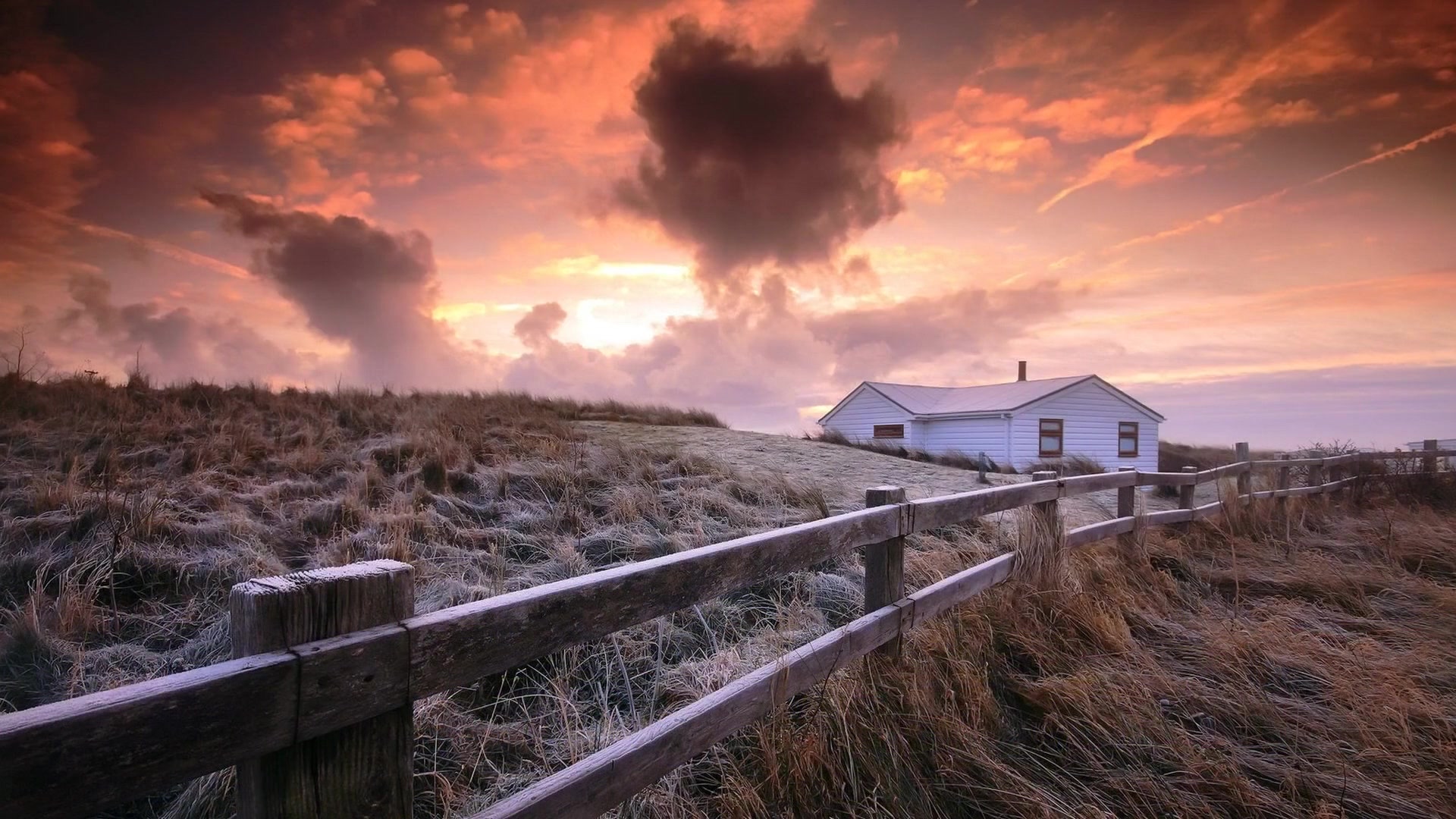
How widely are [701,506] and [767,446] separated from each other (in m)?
9.51

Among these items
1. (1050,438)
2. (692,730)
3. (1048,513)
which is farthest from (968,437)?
(692,730)

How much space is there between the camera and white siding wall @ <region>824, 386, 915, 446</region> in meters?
30.9

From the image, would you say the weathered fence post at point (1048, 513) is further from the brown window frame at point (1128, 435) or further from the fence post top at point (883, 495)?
the brown window frame at point (1128, 435)

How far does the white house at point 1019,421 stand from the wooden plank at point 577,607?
2409 centimetres

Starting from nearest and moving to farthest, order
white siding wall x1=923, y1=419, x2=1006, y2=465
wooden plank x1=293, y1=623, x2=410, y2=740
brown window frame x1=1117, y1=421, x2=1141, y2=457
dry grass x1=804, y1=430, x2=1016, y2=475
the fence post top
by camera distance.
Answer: wooden plank x1=293, y1=623, x2=410, y2=740
the fence post top
dry grass x1=804, y1=430, x2=1016, y2=475
white siding wall x1=923, y1=419, x2=1006, y2=465
brown window frame x1=1117, y1=421, x2=1141, y2=457

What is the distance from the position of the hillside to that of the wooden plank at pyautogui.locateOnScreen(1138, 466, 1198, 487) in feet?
2.09

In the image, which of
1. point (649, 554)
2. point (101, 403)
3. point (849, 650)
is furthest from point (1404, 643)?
point (101, 403)

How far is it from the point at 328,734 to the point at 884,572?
2.83m

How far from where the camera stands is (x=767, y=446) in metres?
17.7

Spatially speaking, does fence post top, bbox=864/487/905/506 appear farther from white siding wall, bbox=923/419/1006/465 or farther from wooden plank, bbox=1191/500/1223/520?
white siding wall, bbox=923/419/1006/465

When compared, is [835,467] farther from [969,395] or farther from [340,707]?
[969,395]

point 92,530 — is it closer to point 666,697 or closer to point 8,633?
point 8,633

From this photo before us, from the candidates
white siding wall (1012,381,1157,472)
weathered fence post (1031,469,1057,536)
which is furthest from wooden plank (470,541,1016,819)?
white siding wall (1012,381,1157,472)

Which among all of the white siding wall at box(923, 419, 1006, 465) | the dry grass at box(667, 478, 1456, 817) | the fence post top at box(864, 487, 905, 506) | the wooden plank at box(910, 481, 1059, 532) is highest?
the white siding wall at box(923, 419, 1006, 465)
